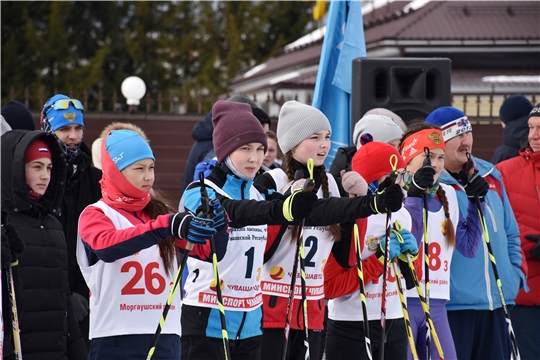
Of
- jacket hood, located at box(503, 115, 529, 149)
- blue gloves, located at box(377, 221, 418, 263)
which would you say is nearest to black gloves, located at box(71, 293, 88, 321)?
blue gloves, located at box(377, 221, 418, 263)

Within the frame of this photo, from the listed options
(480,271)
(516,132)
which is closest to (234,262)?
(480,271)

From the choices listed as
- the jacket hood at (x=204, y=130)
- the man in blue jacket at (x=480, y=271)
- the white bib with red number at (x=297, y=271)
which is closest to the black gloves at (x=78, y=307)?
the white bib with red number at (x=297, y=271)

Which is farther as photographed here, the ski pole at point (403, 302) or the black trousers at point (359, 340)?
the black trousers at point (359, 340)

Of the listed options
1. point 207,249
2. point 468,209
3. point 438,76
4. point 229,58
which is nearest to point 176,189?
point 438,76

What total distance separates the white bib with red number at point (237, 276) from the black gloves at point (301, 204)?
0.47 metres

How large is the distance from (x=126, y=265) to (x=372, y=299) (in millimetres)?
1684

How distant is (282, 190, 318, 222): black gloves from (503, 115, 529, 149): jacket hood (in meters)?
3.94

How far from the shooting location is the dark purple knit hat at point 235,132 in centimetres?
469

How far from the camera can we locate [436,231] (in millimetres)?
5660

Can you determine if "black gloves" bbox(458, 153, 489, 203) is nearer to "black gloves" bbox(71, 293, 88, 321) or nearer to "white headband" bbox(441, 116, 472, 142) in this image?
"white headband" bbox(441, 116, 472, 142)

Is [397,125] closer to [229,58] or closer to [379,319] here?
[379,319]

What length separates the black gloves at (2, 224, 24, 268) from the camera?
411cm

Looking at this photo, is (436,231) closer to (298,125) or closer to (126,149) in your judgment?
(298,125)

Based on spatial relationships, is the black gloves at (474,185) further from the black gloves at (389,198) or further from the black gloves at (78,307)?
the black gloves at (78,307)
